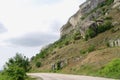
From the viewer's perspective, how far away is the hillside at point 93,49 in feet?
215

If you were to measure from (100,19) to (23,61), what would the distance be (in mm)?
37901

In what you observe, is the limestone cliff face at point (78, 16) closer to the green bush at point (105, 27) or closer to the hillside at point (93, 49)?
the hillside at point (93, 49)

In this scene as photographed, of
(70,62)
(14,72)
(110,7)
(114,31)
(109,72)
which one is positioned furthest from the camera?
(110,7)

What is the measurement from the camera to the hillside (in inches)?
2578

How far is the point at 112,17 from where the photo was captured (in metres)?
107

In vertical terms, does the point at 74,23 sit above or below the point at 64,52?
above

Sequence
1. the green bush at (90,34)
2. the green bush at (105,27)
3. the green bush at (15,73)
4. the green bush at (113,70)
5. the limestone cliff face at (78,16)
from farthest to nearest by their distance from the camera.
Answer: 1. the limestone cliff face at (78,16)
2. the green bush at (90,34)
3. the green bush at (105,27)
4. the green bush at (113,70)
5. the green bush at (15,73)

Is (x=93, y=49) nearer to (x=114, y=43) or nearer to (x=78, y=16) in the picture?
(x=114, y=43)

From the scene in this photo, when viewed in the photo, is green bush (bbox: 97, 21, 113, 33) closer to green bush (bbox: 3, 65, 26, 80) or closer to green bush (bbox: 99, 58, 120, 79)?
green bush (bbox: 99, 58, 120, 79)

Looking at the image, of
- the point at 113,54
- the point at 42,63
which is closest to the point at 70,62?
the point at 113,54

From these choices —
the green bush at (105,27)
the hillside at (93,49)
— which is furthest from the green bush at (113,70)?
the green bush at (105,27)

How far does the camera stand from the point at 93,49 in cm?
8588

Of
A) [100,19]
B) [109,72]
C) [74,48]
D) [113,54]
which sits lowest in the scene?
[109,72]

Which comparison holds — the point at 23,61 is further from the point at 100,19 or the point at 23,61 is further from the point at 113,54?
the point at 100,19
